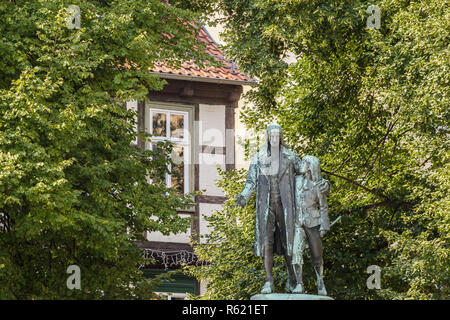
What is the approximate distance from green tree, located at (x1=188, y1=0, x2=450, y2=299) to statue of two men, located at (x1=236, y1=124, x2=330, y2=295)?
373 centimetres

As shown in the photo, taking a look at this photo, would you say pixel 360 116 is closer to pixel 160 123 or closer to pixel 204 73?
pixel 204 73

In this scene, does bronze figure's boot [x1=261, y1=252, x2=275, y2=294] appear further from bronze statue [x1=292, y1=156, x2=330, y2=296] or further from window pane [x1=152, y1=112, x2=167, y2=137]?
window pane [x1=152, y1=112, x2=167, y2=137]

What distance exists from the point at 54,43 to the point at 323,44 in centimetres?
505

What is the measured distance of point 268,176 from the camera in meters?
12.9

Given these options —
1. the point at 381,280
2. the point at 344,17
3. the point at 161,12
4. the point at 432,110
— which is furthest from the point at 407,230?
the point at 161,12

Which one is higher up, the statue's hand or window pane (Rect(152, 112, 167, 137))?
window pane (Rect(152, 112, 167, 137))

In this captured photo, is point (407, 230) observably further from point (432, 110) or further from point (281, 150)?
point (281, 150)

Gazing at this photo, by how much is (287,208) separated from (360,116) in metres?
6.55

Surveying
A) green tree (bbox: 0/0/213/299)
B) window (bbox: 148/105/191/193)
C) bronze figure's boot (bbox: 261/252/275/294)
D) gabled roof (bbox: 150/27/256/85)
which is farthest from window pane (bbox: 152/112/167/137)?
bronze figure's boot (bbox: 261/252/275/294)

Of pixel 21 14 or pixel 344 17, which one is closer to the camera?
pixel 21 14

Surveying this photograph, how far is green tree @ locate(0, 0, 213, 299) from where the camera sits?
1466cm

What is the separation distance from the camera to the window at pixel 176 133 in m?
22.5

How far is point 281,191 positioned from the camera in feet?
42.3

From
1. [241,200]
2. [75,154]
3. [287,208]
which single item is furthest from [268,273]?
[75,154]
